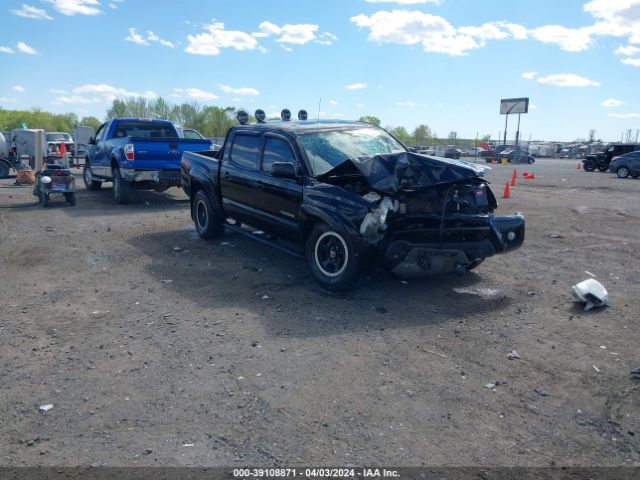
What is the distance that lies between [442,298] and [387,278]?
3.03 feet

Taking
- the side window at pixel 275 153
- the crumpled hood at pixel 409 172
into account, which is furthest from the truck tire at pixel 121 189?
the crumpled hood at pixel 409 172

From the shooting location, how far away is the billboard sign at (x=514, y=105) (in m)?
64.9

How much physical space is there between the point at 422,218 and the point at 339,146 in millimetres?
1705

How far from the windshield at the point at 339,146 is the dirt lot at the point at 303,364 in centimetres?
149

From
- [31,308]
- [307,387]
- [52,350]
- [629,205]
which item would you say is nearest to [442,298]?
[307,387]

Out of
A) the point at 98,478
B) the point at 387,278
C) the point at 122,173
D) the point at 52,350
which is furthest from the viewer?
the point at 122,173

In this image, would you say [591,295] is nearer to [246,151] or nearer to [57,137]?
[246,151]

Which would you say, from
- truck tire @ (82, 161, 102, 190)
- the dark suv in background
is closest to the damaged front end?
truck tire @ (82, 161, 102, 190)

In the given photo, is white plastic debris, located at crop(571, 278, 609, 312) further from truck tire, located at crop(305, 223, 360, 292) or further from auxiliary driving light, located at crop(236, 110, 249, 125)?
auxiliary driving light, located at crop(236, 110, 249, 125)

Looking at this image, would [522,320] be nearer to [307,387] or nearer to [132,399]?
[307,387]

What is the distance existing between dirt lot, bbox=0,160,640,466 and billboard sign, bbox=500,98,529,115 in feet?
205

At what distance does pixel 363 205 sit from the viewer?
5742 mm

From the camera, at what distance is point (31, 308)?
5.69m

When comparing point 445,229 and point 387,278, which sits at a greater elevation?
point 445,229
